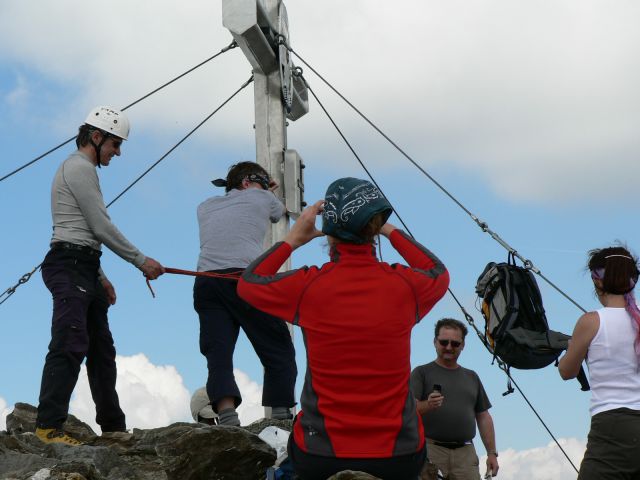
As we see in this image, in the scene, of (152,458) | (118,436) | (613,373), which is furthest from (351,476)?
(118,436)

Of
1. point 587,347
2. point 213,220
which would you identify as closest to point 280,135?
point 213,220

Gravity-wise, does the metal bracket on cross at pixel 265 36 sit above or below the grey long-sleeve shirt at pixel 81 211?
above

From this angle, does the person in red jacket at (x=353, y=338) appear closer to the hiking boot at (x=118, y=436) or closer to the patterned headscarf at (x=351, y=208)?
the patterned headscarf at (x=351, y=208)

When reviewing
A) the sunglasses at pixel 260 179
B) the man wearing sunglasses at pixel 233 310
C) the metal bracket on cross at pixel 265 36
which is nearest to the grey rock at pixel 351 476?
the man wearing sunglasses at pixel 233 310

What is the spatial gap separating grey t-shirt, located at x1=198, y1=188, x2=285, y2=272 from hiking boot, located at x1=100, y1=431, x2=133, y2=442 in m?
1.28

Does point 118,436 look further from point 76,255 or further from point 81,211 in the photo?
point 81,211

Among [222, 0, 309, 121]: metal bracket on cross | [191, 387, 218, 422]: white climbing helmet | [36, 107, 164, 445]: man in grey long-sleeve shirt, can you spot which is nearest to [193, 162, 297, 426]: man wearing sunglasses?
[36, 107, 164, 445]: man in grey long-sleeve shirt

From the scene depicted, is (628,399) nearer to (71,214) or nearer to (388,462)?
(388,462)

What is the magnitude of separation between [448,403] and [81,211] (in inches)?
114

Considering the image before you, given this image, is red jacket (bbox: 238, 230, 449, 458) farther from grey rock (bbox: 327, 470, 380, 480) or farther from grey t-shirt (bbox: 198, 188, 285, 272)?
grey t-shirt (bbox: 198, 188, 285, 272)

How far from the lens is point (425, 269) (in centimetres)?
440

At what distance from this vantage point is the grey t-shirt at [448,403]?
7.41 meters

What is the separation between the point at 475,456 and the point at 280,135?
3738 millimetres

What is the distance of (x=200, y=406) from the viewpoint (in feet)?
28.8
